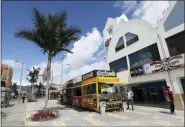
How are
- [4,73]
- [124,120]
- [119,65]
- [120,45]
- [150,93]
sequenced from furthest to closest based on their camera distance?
[4,73], [119,65], [120,45], [150,93], [124,120]

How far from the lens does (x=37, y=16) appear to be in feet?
35.9

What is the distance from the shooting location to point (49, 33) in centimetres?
1155

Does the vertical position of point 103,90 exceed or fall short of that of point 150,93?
it exceeds it

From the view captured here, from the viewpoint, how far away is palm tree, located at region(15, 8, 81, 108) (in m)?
11.2

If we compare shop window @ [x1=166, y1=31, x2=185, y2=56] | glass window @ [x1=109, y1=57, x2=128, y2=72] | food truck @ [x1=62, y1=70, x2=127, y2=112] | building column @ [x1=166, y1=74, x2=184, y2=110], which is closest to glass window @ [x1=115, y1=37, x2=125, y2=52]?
glass window @ [x1=109, y1=57, x2=128, y2=72]

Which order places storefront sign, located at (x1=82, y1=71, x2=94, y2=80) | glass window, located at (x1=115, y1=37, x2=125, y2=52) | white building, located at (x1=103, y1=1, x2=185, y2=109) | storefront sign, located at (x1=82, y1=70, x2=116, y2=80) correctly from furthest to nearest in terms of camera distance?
1. glass window, located at (x1=115, y1=37, x2=125, y2=52)
2. white building, located at (x1=103, y1=1, x2=185, y2=109)
3. storefront sign, located at (x1=82, y1=71, x2=94, y2=80)
4. storefront sign, located at (x1=82, y1=70, x2=116, y2=80)

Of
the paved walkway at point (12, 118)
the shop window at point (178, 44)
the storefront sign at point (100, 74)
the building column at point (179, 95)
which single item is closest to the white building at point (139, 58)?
the storefront sign at point (100, 74)

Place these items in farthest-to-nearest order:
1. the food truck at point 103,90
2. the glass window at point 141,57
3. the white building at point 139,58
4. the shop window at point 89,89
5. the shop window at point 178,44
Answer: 1. the glass window at point 141,57
2. the white building at point 139,58
3. the shop window at point 89,89
4. the food truck at point 103,90
5. the shop window at point 178,44

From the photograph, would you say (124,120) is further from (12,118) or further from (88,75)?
(12,118)

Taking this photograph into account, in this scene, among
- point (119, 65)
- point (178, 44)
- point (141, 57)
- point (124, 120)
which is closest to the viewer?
point (178, 44)

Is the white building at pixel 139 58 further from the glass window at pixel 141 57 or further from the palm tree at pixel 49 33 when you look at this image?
the palm tree at pixel 49 33

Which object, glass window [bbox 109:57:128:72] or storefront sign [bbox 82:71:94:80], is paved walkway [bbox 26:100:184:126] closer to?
storefront sign [bbox 82:71:94:80]

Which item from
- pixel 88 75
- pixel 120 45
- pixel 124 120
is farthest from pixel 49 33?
pixel 120 45

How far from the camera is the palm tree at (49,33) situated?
11.2m
